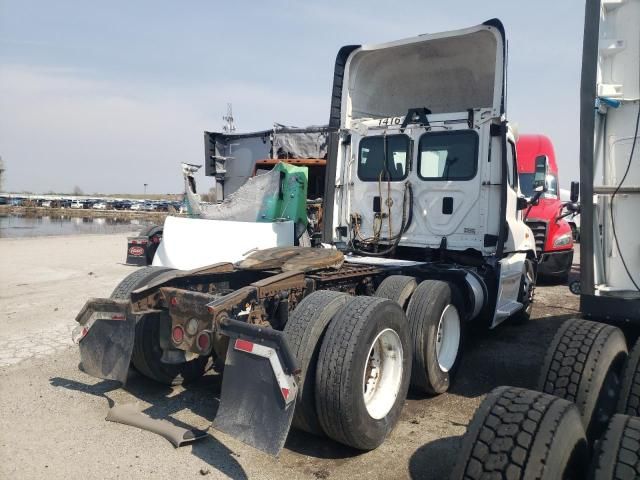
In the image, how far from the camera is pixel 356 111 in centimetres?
712

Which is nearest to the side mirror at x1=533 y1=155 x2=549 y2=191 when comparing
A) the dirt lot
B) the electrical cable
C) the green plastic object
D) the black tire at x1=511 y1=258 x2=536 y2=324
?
the black tire at x1=511 y1=258 x2=536 y2=324

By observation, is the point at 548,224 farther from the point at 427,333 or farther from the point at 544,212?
the point at 427,333

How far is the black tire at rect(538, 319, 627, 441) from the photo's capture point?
308 centimetres

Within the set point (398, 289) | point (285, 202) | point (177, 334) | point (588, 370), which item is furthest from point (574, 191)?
point (285, 202)

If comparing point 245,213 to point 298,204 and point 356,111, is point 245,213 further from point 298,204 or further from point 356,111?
point 356,111

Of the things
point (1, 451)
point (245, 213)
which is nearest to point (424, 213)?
point (245, 213)

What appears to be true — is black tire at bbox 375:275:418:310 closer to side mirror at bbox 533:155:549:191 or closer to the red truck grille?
side mirror at bbox 533:155:549:191

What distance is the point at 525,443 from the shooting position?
86.8 inches

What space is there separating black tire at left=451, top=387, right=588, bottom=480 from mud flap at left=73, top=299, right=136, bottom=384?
2.97m

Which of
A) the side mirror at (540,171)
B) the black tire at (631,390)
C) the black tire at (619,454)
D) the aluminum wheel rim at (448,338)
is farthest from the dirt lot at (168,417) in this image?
the side mirror at (540,171)

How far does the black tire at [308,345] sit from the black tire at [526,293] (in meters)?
4.53

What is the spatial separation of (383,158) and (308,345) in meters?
3.81

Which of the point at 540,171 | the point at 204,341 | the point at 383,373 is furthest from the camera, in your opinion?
the point at 540,171

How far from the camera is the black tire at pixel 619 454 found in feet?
6.37
